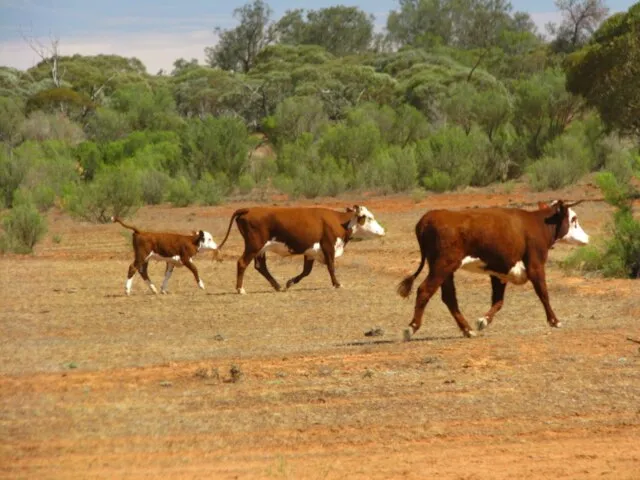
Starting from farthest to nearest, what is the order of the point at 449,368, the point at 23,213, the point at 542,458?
the point at 23,213, the point at 449,368, the point at 542,458

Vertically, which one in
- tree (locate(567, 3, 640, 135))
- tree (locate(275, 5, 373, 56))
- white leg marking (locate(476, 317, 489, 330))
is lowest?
white leg marking (locate(476, 317, 489, 330))

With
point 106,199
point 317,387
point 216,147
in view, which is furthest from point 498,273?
point 216,147

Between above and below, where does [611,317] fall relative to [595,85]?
below

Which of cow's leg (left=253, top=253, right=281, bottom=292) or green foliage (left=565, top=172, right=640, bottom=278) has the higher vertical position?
green foliage (left=565, top=172, right=640, bottom=278)

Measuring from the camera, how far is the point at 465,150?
46500 millimetres

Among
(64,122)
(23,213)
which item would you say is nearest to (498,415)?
(23,213)

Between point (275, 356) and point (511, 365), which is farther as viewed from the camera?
point (275, 356)

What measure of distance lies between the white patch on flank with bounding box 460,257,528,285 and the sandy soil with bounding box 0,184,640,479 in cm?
63

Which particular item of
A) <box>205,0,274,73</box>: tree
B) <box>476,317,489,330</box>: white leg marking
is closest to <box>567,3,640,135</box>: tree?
<box>476,317,489,330</box>: white leg marking

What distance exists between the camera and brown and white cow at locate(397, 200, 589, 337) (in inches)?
561

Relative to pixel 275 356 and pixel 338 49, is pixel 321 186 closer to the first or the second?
pixel 275 356

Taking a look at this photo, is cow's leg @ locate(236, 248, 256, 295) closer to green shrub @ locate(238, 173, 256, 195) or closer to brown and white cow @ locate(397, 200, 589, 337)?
brown and white cow @ locate(397, 200, 589, 337)

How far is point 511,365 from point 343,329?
4.56 meters

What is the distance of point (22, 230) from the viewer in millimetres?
30719
